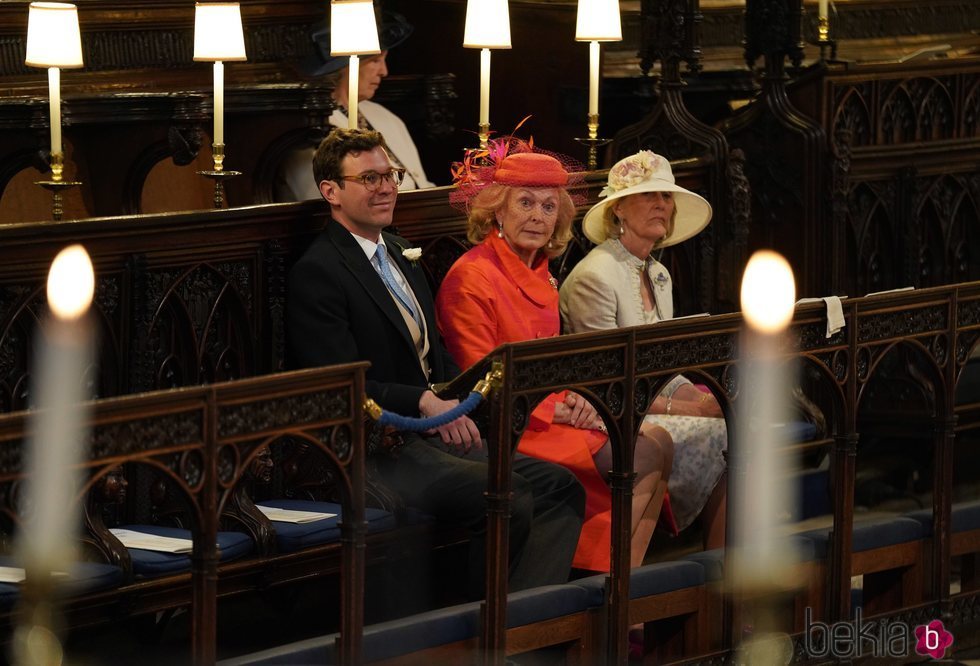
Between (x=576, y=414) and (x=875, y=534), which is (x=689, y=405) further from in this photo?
(x=875, y=534)

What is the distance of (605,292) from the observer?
5.50 m

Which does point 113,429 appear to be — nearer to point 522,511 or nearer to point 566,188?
point 522,511

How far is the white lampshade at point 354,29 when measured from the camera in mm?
5734

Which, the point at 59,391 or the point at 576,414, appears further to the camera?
the point at 576,414

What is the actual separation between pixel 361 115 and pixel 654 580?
2.80 metres

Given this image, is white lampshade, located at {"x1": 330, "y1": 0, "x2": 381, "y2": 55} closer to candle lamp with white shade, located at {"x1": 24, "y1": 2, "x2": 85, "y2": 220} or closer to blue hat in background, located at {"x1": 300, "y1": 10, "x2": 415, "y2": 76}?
candle lamp with white shade, located at {"x1": 24, "y1": 2, "x2": 85, "y2": 220}

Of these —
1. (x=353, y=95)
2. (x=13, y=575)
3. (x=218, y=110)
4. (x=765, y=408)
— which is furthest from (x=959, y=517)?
(x=765, y=408)

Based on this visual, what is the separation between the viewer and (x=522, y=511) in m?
4.65

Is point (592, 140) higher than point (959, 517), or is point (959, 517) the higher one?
point (592, 140)

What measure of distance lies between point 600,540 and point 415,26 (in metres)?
Answer: 4.29

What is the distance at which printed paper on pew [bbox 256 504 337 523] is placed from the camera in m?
4.65

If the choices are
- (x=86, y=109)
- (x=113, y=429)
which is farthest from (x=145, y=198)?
(x=113, y=429)

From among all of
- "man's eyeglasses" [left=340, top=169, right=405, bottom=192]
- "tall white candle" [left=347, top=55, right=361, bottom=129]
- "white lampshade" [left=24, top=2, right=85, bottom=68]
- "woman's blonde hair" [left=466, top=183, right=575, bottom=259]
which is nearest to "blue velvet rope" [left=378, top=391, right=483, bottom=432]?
"man's eyeglasses" [left=340, top=169, right=405, bottom=192]

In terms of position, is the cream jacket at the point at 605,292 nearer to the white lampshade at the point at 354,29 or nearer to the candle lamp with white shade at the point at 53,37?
the white lampshade at the point at 354,29
